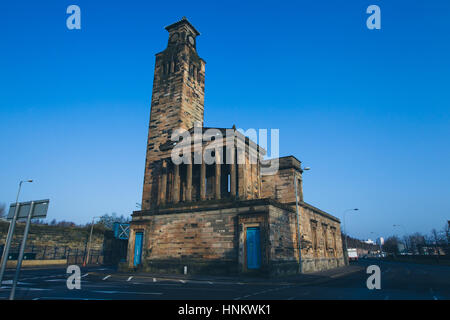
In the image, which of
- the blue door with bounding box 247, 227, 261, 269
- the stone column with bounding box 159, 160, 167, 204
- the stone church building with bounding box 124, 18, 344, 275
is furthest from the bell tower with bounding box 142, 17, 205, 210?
the blue door with bounding box 247, 227, 261, 269

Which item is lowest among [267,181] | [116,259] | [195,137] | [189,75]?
[116,259]

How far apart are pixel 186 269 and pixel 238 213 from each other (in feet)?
21.5

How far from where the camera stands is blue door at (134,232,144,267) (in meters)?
25.4

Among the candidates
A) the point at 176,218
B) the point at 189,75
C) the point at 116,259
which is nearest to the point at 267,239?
the point at 176,218

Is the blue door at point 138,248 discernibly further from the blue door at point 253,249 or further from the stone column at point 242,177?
the blue door at point 253,249

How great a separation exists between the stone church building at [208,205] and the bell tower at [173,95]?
5.1 inches

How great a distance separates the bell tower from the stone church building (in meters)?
0.13

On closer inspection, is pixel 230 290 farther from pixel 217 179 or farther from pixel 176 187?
pixel 176 187

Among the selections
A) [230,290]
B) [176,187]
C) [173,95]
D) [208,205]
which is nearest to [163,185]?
[176,187]

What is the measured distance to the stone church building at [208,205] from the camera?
2048 centimetres

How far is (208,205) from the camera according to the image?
23.1 metres

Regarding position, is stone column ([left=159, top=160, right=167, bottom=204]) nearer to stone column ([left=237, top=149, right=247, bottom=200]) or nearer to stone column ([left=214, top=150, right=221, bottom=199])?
stone column ([left=214, top=150, right=221, bottom=199])

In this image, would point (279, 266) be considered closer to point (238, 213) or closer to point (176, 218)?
point (238, 213)

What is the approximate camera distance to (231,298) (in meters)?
10.3
